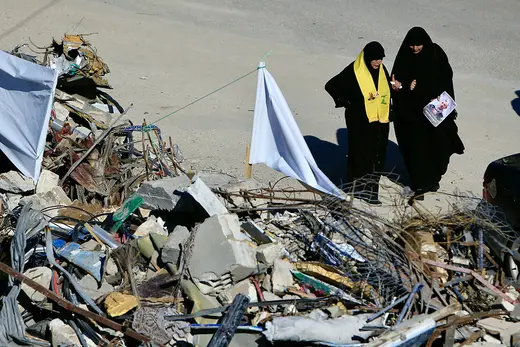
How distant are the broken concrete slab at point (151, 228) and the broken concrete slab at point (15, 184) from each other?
1.19 m

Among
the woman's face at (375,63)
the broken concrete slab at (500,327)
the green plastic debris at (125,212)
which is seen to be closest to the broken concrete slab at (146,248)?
the green plastic debris at (125,212)

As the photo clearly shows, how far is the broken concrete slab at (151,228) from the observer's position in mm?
5906

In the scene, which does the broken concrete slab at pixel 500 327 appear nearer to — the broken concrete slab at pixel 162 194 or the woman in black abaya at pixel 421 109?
the broken concrete slab at pixel 162 194

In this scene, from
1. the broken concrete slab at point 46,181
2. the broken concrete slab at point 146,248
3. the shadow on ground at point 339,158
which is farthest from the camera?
the shadow on ground at point 339,158

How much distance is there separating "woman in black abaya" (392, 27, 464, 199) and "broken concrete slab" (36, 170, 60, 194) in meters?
3.42

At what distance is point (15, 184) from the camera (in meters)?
6.60

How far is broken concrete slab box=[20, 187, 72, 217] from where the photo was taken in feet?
20.9

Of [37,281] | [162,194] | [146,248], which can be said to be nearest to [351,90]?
[162,194]

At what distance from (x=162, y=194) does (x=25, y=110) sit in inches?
59.5

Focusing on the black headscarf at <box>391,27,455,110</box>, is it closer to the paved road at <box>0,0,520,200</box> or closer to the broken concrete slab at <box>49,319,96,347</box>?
the paved road at <box>0,0,520,200</box>

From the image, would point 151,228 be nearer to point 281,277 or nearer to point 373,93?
point 281,277

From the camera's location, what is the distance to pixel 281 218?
6094 millimetres

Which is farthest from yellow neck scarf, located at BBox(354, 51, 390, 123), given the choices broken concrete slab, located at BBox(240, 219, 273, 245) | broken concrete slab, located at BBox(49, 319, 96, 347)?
broken concrete slab, located at BBox(49, 319, 96, 347)

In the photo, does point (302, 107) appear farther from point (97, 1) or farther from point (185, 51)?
point (97, 1)
